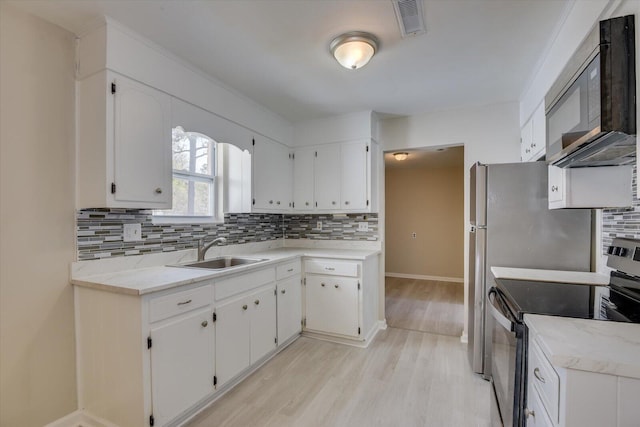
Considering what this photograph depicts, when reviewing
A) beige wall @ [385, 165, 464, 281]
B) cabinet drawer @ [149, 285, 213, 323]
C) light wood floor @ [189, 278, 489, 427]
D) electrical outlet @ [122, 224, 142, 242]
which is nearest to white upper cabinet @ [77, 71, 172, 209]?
electrical outlet @ [122, 224, 142, 242]

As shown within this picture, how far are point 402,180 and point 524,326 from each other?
5.28 m

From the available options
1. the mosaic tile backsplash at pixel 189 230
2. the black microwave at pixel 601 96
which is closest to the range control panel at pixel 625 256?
the black microwave at pixel 601 96

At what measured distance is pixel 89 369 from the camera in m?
1.77

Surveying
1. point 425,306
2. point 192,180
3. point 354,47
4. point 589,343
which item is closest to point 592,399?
point 589,343

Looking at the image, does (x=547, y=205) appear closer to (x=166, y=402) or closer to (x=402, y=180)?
(x=166, y=402)

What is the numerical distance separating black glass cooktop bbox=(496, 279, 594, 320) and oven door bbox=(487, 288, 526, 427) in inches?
1.9

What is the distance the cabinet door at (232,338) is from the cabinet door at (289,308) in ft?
1.50

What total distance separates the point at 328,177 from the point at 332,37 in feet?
5.41

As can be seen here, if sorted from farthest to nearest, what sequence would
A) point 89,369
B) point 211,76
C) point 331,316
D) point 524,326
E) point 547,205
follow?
1. point 331,316
2. point 211,76
3. point 547,205
4. point 89,369
5. point 524,326

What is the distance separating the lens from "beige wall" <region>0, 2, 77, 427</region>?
5.12 ft

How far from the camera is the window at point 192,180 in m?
2.48

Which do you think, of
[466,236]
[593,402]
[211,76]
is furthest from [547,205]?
[211,76]

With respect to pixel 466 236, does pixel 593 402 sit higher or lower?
lower

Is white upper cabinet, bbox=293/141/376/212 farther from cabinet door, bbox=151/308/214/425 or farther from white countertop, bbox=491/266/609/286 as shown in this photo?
cabinet door, bbox=151/308/214/425
